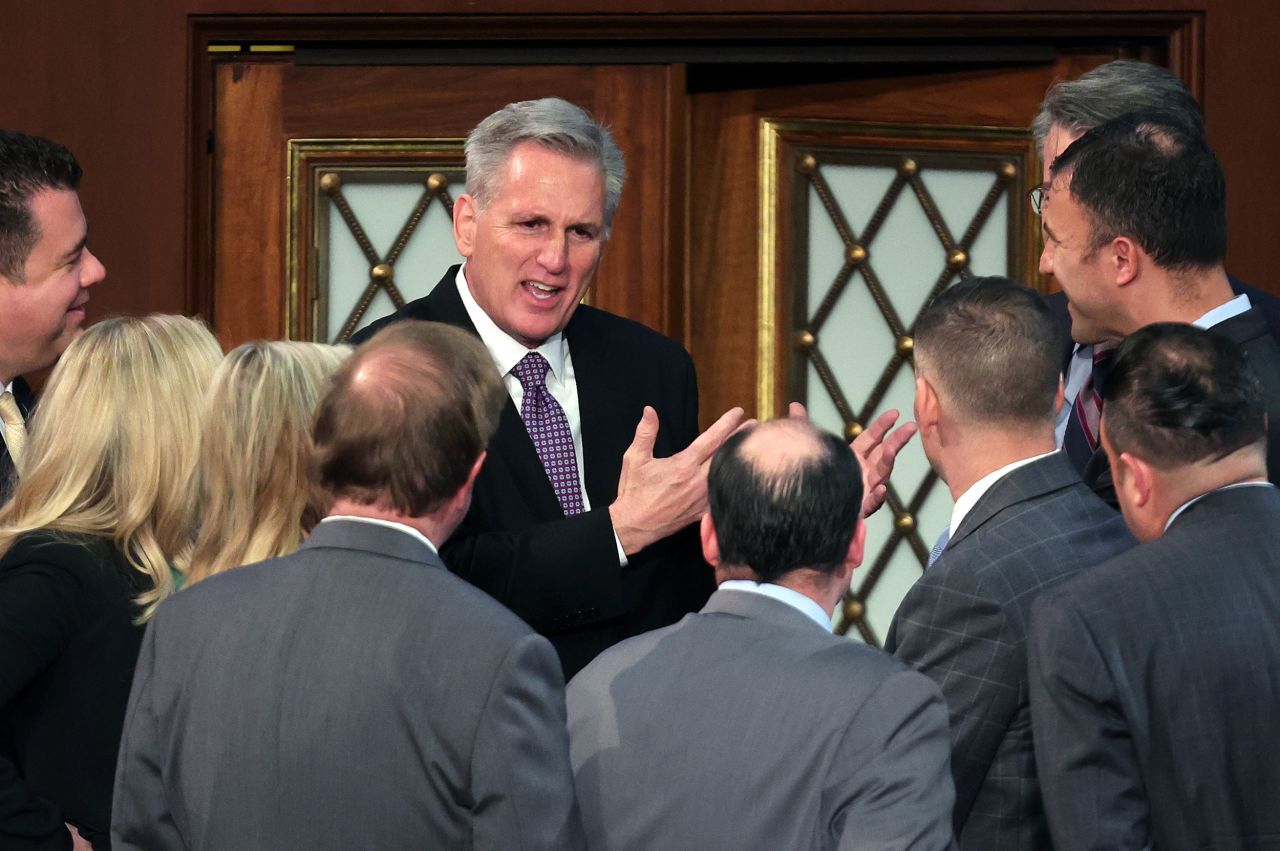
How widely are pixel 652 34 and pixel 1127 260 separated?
1.51 m

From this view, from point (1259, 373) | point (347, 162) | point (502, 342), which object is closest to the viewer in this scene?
point (1259, 373)

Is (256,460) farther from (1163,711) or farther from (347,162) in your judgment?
(347,162)

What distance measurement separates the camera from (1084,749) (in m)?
2.02

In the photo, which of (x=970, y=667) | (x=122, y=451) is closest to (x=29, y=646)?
(x=122, y=451)

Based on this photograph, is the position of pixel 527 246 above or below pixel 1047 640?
above

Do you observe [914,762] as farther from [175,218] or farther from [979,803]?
[175,218]

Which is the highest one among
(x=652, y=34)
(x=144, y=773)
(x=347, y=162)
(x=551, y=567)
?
(x=652, y=34)

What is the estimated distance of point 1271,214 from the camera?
155 inches

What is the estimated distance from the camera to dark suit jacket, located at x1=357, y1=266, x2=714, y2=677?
2.75 metres

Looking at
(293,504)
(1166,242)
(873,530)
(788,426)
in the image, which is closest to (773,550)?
(788,426)

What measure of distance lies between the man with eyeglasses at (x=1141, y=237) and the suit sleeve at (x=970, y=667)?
60cm

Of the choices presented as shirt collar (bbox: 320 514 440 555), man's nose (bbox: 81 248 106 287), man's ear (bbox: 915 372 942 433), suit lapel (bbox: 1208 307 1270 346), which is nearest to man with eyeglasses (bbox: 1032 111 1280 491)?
suit lapel (bbox: 1208 307 1270 346)

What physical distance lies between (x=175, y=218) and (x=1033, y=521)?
2.32m

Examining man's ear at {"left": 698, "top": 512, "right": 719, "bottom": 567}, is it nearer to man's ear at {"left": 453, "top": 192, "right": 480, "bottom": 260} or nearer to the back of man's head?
man's ear at {"left": 453, "top": 192, "right": 480, "bottom": 260}
